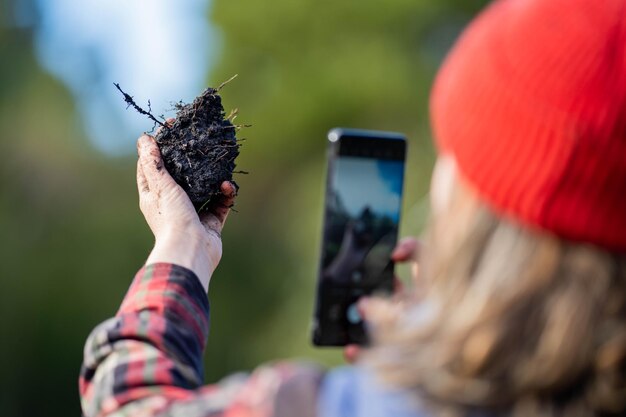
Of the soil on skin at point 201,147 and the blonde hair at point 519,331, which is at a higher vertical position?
the soil on skin at point 201,147

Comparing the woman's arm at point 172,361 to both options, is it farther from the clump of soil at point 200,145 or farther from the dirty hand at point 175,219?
the clump of soil at point 200,145

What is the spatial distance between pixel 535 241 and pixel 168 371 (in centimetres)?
40

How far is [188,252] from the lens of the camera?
1.18 metres

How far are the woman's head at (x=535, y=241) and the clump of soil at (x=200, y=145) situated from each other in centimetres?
75

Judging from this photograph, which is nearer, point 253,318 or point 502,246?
point 502,246

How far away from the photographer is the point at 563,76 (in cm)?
77

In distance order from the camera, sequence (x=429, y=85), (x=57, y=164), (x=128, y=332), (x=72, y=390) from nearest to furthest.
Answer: (x=128, y=332) → (x=429, y=85) → (x=72, y=390) → (x=57, y=164)

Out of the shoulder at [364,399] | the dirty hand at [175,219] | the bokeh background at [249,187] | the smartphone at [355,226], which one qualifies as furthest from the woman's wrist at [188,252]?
the bokeh background at [249,187]

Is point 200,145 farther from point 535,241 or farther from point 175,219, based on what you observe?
point 535,241

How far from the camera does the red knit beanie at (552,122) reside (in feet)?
2.52

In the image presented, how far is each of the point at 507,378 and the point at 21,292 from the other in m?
6.40

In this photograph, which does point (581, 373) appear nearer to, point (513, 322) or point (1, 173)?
point (513, 322)

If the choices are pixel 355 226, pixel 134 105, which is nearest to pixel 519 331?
pixel 355 226

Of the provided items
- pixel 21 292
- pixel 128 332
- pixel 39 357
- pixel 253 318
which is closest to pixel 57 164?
pixel 21 292
